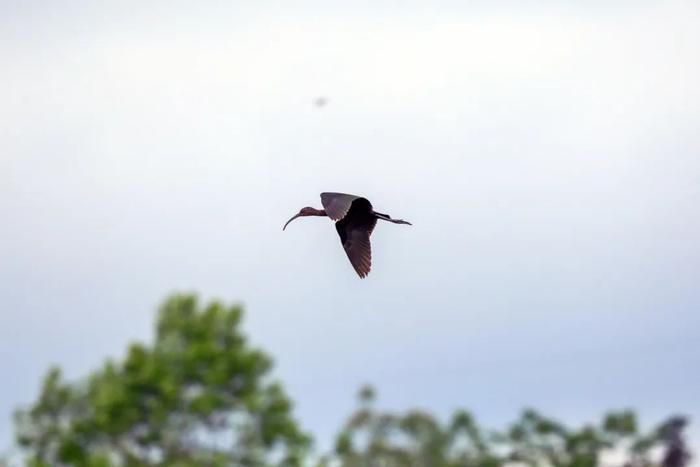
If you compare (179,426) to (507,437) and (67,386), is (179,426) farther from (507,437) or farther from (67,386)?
(507,437)

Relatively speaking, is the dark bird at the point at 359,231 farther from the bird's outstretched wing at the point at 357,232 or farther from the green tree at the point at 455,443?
the green tree at the point at 455,443

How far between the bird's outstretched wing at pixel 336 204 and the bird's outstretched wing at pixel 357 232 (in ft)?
7.13

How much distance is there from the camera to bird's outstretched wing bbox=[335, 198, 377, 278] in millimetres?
41500

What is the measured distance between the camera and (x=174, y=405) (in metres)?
104

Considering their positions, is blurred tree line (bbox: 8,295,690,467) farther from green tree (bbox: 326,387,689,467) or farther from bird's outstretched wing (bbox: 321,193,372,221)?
bird's outstretched wing (bbox: 321,193,372,221)

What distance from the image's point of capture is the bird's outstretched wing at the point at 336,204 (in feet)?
125

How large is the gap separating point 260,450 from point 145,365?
6.60m

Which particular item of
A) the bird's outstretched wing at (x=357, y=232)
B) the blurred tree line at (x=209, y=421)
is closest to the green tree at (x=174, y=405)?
the blurred tree line at (x=209, y=421)

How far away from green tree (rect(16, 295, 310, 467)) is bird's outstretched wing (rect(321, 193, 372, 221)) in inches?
2419

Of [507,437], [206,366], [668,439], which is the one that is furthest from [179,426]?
[668,439]

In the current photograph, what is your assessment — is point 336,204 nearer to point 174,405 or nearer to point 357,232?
point 357,232

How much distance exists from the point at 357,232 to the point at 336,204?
11.3 feet

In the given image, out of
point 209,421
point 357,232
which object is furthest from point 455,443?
point 357,232

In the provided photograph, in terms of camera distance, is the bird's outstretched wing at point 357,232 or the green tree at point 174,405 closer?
the bird's outstretched wing at point 357,232
